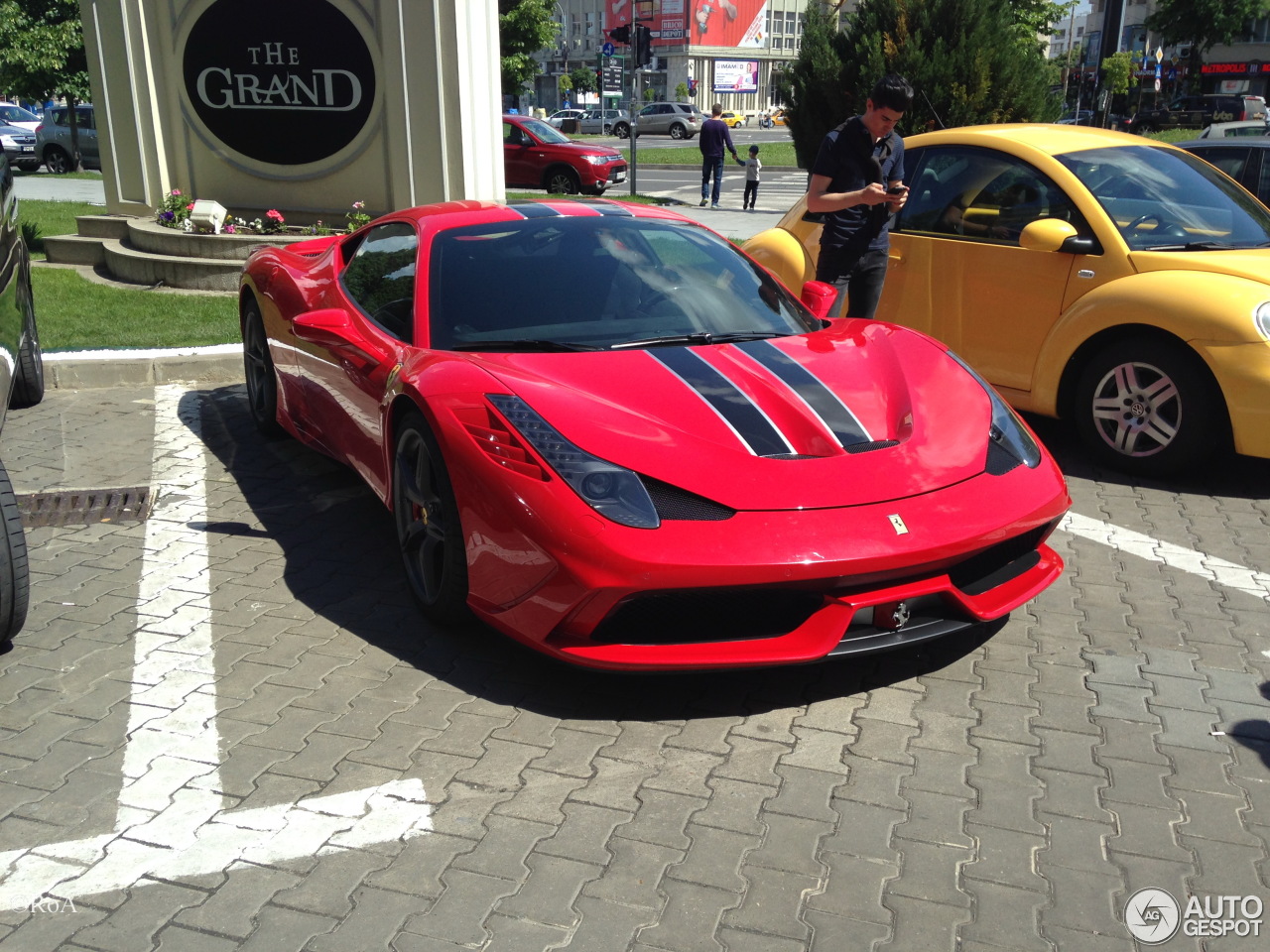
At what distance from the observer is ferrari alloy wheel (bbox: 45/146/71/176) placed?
27.3 meters

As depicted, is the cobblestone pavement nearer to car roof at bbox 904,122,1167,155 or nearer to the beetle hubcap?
the beetle hubcap

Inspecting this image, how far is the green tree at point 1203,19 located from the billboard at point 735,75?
52.0m

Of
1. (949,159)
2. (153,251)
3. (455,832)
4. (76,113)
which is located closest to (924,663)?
(455,832)

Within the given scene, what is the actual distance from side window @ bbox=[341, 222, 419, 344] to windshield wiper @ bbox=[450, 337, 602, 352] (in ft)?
0.94

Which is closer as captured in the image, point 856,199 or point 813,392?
point 813,392

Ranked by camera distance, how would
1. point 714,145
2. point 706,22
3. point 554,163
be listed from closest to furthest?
1. point 714,145
2. point 554,163
3. point 706,22

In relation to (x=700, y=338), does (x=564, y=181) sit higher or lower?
lower

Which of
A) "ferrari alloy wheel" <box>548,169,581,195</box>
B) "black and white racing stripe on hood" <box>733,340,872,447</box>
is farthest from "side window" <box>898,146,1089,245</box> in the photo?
"ferrari alloy wheel" <box>548,169,581,195</box>

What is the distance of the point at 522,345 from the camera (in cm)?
408

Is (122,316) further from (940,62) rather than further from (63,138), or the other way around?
(63,138)

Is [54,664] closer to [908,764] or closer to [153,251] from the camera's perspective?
[908,764]

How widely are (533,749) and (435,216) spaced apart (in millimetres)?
2476

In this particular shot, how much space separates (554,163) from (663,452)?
2033cm

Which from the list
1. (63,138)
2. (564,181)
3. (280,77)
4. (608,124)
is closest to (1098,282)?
(280,77)
